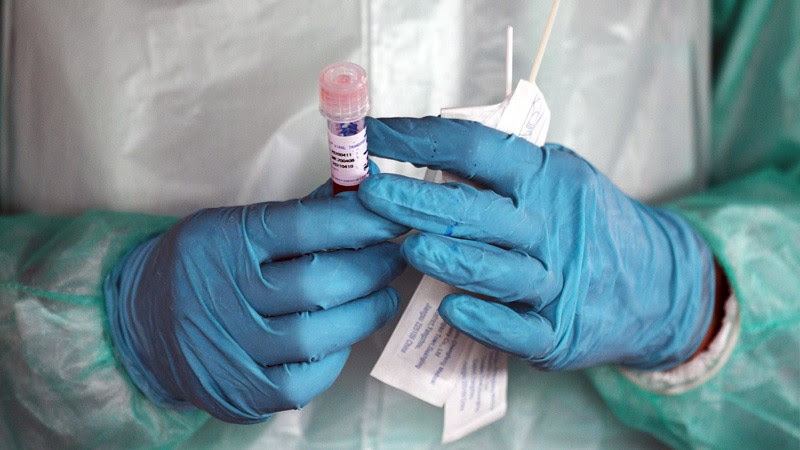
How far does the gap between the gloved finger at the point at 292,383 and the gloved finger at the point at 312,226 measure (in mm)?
128

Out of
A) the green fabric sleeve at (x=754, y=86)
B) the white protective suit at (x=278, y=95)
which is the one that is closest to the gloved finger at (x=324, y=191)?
the white protective suit at (x=278, y=95)

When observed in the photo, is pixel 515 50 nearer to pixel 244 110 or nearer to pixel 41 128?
pixel 244 110

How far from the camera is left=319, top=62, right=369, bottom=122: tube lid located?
2.21ft

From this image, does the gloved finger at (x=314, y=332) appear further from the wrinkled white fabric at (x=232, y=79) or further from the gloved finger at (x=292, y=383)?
the wrinkled white fabric at (x=232, y=79)

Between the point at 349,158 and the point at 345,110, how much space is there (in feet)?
0.24

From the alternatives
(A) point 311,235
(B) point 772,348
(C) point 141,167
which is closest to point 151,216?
(C) point 141,167

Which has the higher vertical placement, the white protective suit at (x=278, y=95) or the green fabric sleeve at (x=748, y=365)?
the white protective suit at (x=278, y=95)

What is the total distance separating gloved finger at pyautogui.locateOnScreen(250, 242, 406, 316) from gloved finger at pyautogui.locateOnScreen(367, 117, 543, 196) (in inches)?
4.7

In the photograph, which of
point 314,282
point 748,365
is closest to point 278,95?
point 314,282

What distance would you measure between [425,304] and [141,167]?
16.0 inches

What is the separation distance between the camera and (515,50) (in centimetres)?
93

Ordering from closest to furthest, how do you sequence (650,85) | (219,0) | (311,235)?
1. (311,235)
2. (219,0)
3. (650,85)

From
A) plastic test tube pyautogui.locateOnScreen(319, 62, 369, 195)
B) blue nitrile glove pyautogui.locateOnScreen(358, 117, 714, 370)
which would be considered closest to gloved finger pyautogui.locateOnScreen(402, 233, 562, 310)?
blue nitrile glove pyautogui.locateOnScreen(358, 117, 714, 370)

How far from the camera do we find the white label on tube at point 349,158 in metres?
0.72
